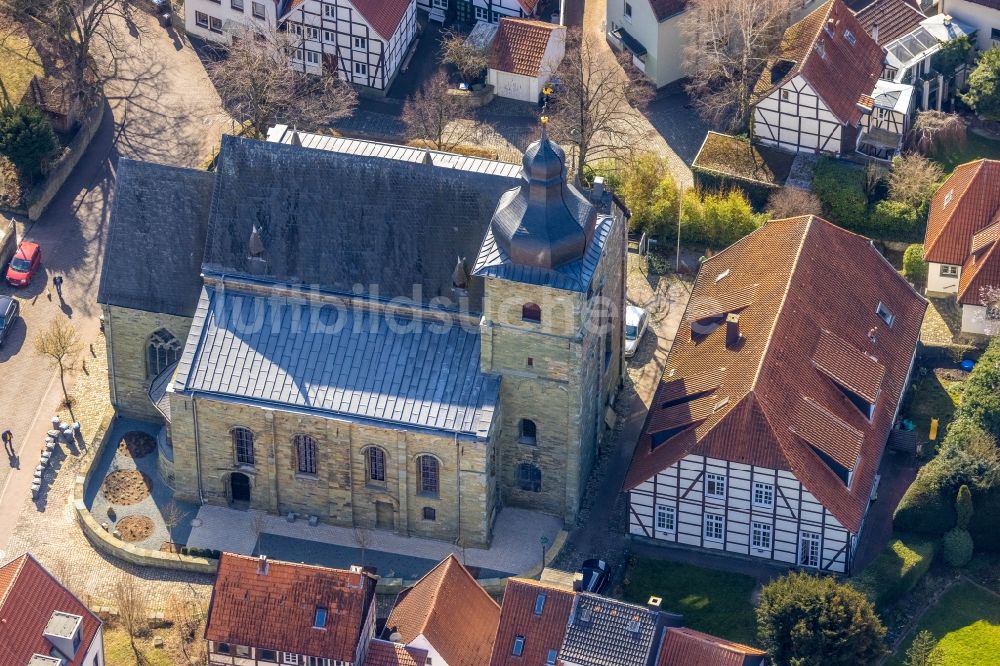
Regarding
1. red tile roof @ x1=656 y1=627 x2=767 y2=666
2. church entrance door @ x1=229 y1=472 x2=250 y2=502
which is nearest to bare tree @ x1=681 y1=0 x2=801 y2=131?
church entrance door @ x1=229 y1=472 x2=250 y2=502

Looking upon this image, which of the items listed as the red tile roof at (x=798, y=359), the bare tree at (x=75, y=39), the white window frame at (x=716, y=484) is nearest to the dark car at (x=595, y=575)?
the red tile roof at (x=798, y=359)

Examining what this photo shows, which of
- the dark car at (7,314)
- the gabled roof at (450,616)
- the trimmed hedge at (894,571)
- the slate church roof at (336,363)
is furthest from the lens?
Result: the dark car at (7,314)

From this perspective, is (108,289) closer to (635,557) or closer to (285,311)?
(285,311)

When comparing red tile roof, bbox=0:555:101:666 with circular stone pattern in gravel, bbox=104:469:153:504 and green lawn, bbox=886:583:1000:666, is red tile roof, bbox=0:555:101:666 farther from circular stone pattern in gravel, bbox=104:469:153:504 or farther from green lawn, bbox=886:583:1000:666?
green lawn, bbox=886:583:1000:666

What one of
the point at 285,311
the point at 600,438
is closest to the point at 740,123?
the point at 600,438

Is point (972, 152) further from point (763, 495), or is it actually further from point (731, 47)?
point (763, 495)

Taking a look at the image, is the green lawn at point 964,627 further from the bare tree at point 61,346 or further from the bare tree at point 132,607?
the bare tree at point 61,346
